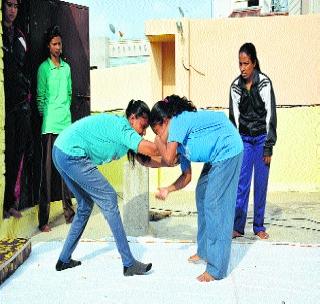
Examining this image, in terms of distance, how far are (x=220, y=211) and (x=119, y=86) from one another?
14.1 m

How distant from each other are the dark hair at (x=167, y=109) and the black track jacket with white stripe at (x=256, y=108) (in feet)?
A: 5.38

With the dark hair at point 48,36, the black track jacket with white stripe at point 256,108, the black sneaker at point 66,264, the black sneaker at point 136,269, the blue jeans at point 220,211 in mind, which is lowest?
the black sneaker at point 66,264

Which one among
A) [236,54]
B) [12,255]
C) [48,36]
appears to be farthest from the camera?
[236,54]

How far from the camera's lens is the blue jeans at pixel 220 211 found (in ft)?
10.9

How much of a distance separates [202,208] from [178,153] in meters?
0.55

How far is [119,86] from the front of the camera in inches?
671

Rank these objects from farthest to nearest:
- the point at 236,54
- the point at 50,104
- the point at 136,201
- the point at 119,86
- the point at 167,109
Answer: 1. the point at 119,86
2. the point at 236,54
3. the point at 50,104
4. the point at 136,201
5. the point at 167,109

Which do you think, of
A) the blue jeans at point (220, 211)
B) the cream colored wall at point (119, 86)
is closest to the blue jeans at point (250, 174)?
the blue jeans at point (220, 211)

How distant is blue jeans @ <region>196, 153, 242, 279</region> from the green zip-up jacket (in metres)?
2.60

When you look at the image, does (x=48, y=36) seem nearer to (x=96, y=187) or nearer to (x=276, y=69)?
(x=96, y=187)

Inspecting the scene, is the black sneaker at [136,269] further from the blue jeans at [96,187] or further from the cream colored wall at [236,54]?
the cream colored wall at [236,54]

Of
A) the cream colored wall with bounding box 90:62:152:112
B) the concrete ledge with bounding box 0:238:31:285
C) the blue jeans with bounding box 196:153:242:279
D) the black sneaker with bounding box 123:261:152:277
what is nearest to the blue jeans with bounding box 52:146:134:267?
the black sneaker with bounding box 123:261:152:277

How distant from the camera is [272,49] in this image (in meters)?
9.62

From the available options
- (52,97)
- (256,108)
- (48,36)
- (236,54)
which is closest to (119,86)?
(236,54)
